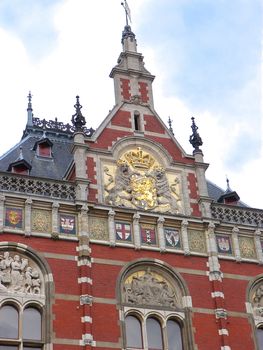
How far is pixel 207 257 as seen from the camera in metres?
28.2

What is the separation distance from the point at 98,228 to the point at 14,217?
122 inches

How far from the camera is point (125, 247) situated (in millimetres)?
27219

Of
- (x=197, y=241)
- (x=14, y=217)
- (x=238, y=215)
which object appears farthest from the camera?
(x=238, y=215)

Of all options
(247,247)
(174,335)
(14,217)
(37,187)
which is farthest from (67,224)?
(247,247)

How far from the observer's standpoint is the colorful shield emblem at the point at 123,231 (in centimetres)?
2740

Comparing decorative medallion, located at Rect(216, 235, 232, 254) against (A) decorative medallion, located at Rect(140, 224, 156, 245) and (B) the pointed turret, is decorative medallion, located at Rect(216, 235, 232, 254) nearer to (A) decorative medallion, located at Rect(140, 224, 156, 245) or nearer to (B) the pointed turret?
(A) decorative medallion, located at Rect(140, 224, 156, 245)

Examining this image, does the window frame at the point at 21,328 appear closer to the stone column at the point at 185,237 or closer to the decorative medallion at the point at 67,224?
the decorative medallion at the point at 67,224

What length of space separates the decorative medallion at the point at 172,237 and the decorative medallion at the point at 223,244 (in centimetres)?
168

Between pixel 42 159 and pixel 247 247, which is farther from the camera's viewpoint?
pixel 42 159

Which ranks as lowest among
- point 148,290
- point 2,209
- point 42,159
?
point 148,290

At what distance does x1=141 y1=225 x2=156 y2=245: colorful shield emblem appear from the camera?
91.0ft

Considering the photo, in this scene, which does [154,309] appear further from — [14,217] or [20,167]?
[20,167]

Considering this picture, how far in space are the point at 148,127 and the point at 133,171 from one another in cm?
239

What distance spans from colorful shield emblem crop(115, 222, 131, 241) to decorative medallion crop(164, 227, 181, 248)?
147 centimetres
